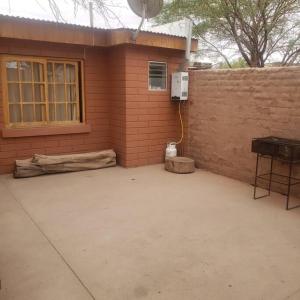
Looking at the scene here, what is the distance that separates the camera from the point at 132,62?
5.86 m

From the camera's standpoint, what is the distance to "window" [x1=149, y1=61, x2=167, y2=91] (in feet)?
20.3

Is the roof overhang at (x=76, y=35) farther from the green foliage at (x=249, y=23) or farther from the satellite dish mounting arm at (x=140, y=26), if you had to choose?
the green foliage at (x=249, y=23)

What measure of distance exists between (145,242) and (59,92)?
3887 mm

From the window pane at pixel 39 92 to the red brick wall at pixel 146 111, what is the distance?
5.00 ft

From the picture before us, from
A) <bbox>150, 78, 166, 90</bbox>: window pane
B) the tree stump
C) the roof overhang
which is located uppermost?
the roof overhang

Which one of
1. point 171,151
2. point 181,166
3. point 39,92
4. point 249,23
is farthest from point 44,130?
point 249,23

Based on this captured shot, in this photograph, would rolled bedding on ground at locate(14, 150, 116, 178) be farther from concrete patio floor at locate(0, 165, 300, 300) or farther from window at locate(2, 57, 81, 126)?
window at locate(2, 57, 81, 126)

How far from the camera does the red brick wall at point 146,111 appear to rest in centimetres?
592

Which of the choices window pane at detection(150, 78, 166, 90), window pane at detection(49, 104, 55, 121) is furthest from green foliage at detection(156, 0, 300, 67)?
window pane at detection(49, 104, 55, 121)

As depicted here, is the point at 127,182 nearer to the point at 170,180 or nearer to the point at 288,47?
the point at 170,180

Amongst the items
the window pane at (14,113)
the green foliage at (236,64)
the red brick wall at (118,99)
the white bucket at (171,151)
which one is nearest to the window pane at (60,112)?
the window pane at (14,113)

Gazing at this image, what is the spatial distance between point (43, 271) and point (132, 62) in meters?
4.20

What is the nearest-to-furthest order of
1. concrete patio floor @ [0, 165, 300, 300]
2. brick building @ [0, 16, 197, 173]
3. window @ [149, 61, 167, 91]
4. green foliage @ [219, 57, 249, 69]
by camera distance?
concrete patio floor @ [0, 165, 300, 300], brick building @ [0, 16, 197, 173], window @ [149, 61, 167, 91], green foliage @ [219, 57, 249, 69]

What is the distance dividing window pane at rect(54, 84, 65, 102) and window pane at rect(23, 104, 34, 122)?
488 millimetres
